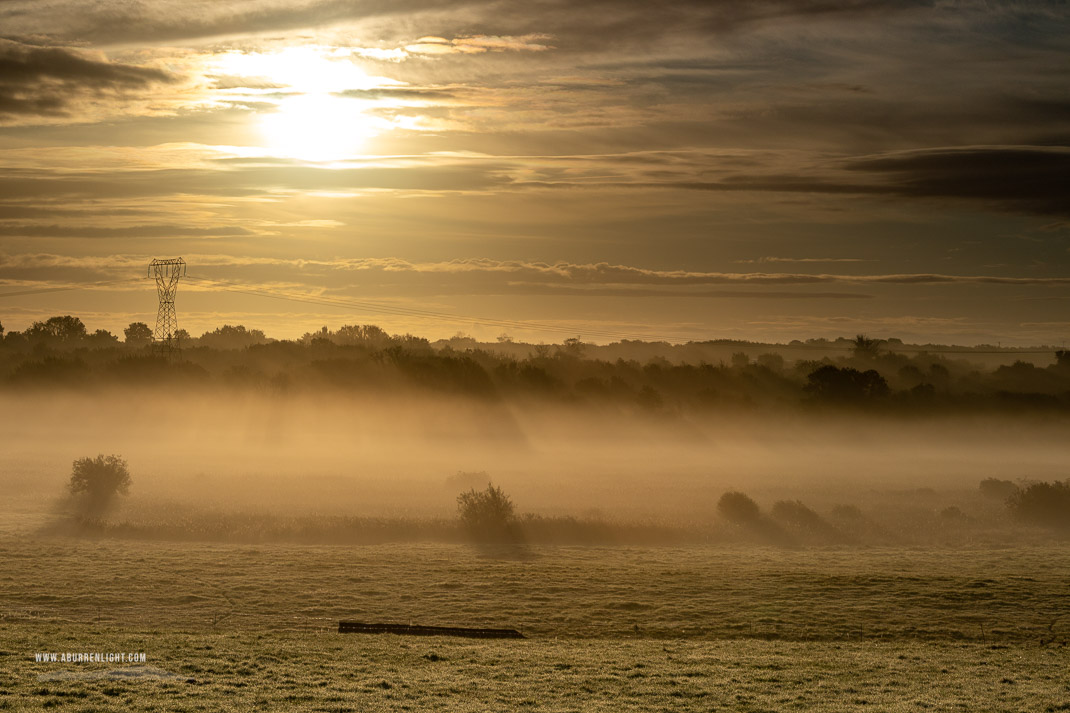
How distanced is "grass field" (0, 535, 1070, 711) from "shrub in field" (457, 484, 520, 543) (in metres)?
4.49

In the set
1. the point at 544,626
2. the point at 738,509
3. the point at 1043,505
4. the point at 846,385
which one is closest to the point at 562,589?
the point at 544,626

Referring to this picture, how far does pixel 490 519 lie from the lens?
259 ft

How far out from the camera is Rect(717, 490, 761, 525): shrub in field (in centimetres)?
8625

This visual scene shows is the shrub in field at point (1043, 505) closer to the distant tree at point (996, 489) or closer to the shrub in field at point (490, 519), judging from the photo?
the distant tree at point (996, 489)

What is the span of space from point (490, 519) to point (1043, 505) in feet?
161

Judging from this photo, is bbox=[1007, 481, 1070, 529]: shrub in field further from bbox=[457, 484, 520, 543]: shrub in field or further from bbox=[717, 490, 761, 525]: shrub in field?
bbox=[457, 484, 520, 543]: shrub in field

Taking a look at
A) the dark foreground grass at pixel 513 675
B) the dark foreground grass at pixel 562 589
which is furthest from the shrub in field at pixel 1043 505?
the dark foreground grass at pixel 513 675

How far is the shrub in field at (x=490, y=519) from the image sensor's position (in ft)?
254

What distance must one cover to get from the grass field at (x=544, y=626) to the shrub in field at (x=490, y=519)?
14.7 ft

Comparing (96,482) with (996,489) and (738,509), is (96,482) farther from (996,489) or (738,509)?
(996,489)

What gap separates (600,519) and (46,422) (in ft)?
408

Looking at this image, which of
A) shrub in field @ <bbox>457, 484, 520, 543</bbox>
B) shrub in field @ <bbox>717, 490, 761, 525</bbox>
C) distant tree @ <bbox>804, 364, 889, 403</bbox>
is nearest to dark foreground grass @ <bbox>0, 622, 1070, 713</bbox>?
shrub in field @ <bbox>457, 484, 520, 543</bbox>

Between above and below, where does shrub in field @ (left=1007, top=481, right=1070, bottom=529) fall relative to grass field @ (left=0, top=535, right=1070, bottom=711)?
above

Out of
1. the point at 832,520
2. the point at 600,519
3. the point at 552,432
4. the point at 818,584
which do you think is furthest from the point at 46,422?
the point at 818,584
